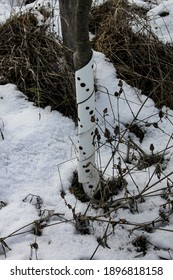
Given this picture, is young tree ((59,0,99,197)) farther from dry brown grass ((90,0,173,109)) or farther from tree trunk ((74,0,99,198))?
dry brown grass ((90,0,173,109))

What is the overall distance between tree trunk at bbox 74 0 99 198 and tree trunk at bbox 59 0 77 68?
2.72ft

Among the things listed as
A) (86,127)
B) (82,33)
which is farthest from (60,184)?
(82,33)

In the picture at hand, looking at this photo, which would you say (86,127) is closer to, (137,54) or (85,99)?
(85,99)

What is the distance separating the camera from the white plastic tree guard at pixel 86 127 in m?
2.03

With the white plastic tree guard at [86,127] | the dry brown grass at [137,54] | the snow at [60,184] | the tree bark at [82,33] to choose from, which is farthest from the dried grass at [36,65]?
the tree bark at [82,33]

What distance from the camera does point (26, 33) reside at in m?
3.05

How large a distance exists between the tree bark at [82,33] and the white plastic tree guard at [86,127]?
4 centimetres

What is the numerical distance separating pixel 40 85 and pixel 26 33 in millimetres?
455

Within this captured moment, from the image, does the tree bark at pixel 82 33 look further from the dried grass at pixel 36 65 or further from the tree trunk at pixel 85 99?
the dried grass at pixel 36 65

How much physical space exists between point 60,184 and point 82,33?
851 millimetres
